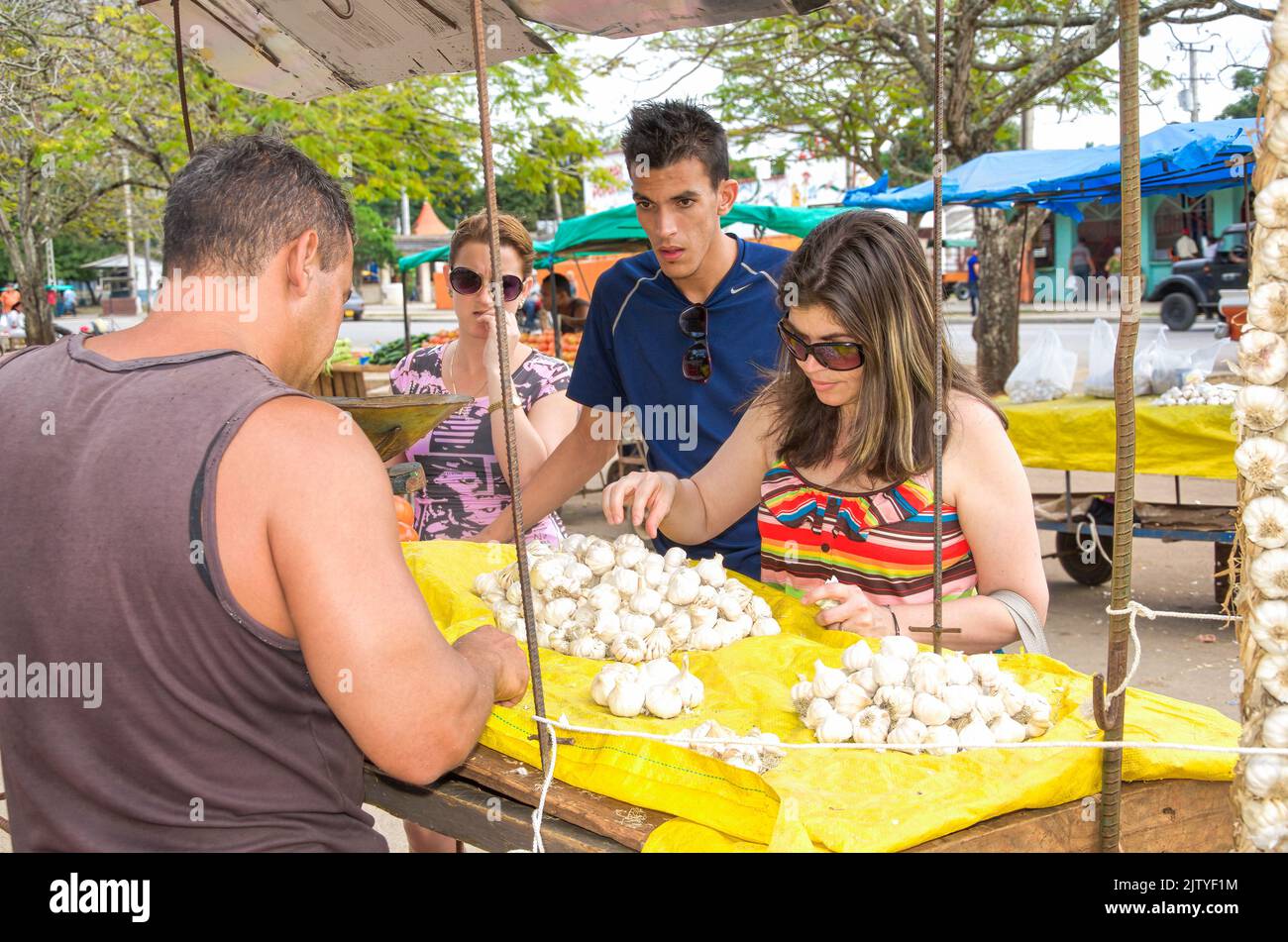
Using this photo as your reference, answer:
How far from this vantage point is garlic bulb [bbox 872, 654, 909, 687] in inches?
72.2

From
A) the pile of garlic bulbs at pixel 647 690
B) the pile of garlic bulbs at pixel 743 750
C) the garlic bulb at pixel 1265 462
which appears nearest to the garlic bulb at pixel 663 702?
the pile of garlic bulbs at pixel 647 690

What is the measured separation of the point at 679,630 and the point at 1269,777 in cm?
109

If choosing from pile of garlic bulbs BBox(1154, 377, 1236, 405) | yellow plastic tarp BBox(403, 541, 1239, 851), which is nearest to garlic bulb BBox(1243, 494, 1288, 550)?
yellow plastic tarp BBox(403, 541, 1239, 851)

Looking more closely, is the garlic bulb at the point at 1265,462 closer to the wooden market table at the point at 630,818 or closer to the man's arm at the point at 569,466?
the wooden market table at the point at 630,818

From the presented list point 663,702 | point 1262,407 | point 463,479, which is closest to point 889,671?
point 663,702

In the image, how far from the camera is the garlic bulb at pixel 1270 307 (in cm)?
136

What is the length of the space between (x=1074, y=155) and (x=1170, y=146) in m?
0.98

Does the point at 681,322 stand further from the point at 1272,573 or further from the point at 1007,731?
the point at 1272,573

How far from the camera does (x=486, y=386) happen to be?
3758 millimetres

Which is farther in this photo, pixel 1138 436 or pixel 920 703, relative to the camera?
pixel 1138 436

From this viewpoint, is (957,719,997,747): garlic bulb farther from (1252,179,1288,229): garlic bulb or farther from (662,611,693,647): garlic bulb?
(1252,179,1288,229): garlic bulb

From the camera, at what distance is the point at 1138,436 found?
621 cm

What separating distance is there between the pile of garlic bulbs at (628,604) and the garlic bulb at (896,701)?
1.55 feet
